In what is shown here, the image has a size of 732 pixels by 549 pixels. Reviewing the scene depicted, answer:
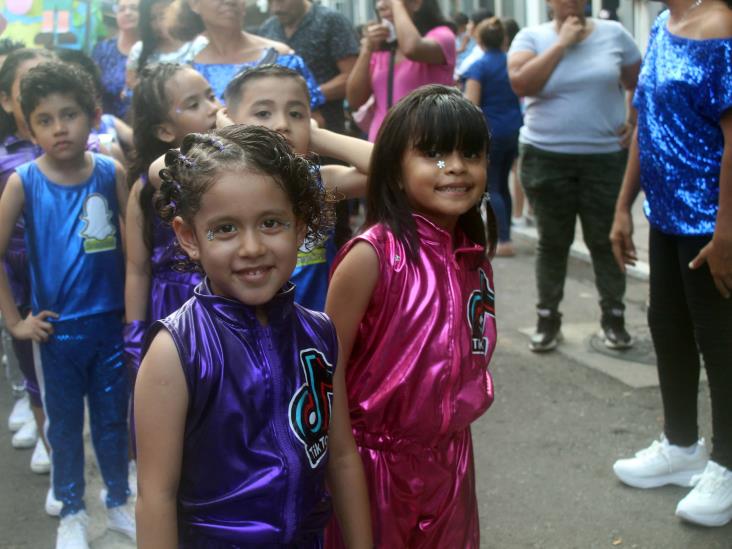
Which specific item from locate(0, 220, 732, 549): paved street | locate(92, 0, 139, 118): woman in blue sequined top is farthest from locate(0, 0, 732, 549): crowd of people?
locate(92, 0, 139, 118): woman in blue sequined top

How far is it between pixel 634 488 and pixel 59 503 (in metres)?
2.26

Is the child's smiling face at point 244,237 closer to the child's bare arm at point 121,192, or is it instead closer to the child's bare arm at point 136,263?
the child's bare arm at point 136,263

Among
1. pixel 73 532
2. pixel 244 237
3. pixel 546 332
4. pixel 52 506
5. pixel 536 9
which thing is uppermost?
pixel 244 237

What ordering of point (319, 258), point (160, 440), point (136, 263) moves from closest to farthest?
point (160, 440), point (319, 258), point (136, 263)

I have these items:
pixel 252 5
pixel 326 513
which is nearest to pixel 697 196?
pixel 326 513

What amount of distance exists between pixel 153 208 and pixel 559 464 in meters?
2.04

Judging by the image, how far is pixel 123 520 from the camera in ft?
12.0

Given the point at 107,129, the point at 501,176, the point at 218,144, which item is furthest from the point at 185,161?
the point at 501,176

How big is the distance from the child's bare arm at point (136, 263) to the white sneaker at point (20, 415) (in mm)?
1919

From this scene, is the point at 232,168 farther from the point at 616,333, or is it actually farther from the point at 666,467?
the point at 616,333

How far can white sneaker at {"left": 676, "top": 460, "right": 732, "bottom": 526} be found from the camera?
350 cm

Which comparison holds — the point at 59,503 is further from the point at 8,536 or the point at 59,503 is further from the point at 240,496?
the point at 240,496

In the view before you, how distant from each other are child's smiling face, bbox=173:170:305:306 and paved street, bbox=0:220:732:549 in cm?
197

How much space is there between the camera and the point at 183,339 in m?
1.81
